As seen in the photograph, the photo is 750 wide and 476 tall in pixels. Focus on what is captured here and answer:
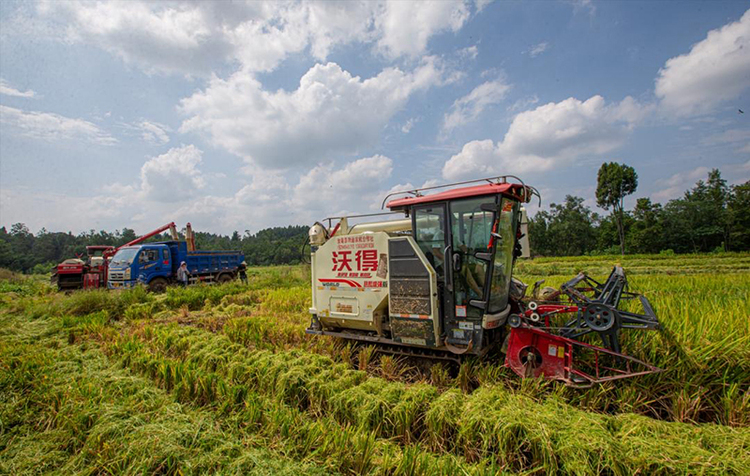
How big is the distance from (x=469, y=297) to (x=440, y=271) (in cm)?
53

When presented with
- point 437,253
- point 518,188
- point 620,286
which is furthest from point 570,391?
point 518,188

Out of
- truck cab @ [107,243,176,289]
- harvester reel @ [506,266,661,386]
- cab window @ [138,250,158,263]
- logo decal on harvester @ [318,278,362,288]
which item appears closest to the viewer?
harvester reel @ [506,266,661,386]

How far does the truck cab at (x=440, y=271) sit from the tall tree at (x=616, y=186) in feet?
153

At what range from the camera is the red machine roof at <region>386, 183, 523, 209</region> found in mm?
4453

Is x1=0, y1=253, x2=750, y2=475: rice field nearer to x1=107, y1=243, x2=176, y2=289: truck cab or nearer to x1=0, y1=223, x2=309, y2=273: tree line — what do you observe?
x1=107, y1=243, x2=176, y2=289: truck cab

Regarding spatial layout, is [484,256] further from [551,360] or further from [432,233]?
[551,360]

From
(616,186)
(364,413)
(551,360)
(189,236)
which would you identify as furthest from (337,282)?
(616,186)

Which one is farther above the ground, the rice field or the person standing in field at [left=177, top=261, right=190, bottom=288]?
the person standing in field at [left=177, top=261, right=190, bottom=288]

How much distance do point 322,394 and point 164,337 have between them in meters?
3.99

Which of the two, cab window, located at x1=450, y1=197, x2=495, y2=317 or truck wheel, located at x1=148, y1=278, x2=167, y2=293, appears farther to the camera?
truck wheel, located at x1=148, y1=278, x2=167, y2=293

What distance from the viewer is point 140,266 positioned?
14.0 m

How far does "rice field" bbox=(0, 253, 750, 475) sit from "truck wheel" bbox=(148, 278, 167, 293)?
920 centimetres

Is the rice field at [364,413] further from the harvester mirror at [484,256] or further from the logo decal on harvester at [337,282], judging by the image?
the harvester mirror at [484,256]

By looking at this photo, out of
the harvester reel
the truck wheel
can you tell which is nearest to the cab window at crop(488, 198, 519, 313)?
the harvester reel
